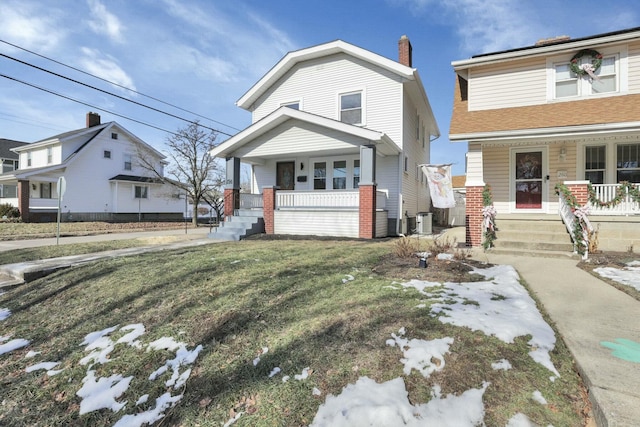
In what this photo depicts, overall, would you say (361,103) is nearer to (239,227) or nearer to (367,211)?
(367,211)

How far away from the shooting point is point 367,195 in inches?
436

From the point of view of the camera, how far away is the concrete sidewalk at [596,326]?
2.11m

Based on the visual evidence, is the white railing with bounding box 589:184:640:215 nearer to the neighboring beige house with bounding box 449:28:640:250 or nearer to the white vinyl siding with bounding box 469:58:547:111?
the neighboring beige house with bounding box 449:28:640:250

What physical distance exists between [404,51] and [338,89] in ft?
11.3

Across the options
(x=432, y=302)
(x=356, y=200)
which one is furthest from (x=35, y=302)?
(x=356, y=200)

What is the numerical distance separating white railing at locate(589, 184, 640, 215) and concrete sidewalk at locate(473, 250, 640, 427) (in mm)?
3794

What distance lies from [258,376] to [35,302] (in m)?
5.33

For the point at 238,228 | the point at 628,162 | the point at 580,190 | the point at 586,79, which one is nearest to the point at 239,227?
the point at 238,228

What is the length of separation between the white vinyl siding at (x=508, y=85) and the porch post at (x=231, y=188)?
9.12 m

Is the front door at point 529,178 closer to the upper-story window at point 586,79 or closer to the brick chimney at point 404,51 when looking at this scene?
the upper-story window at point 586,79

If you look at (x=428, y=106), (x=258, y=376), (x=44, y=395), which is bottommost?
(x=44, y=395)

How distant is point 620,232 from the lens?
8094mm

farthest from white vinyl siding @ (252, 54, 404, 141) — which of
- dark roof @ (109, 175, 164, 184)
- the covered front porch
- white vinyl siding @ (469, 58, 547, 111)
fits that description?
dark roof @ (109, 175, 164, 184)

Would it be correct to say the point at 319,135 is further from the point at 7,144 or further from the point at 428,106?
the point at 7,144
